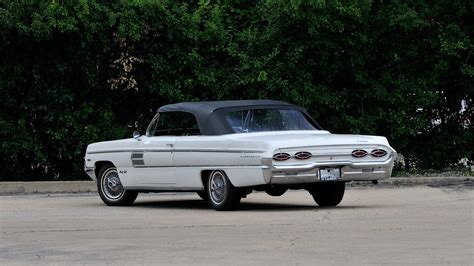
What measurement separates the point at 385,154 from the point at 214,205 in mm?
2453

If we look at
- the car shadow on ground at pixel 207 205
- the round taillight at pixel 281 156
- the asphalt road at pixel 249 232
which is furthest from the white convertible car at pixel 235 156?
the asphalt road at pixel 249 232

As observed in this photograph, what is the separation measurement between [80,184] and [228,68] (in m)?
4.04

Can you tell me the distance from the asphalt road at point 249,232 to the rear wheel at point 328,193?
0.89ft

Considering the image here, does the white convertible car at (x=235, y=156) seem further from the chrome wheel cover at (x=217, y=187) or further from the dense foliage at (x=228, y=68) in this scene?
the dense foliage at (x=228, y=68)

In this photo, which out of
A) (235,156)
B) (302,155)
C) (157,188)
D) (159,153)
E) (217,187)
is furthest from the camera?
(157,188)

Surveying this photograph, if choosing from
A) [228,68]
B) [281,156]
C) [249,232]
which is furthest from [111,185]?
[228,68]

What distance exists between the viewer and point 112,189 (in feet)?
69.3

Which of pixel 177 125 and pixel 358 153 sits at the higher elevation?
pixel 177 125

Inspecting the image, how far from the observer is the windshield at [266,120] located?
63.5 feet

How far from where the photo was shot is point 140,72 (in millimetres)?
27516

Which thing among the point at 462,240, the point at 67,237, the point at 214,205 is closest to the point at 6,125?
the point at 214,205

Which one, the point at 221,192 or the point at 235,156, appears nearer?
the point at 235,156

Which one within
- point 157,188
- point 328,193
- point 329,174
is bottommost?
point 328,193

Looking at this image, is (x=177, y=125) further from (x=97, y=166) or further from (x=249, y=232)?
(x=249, y=232)
